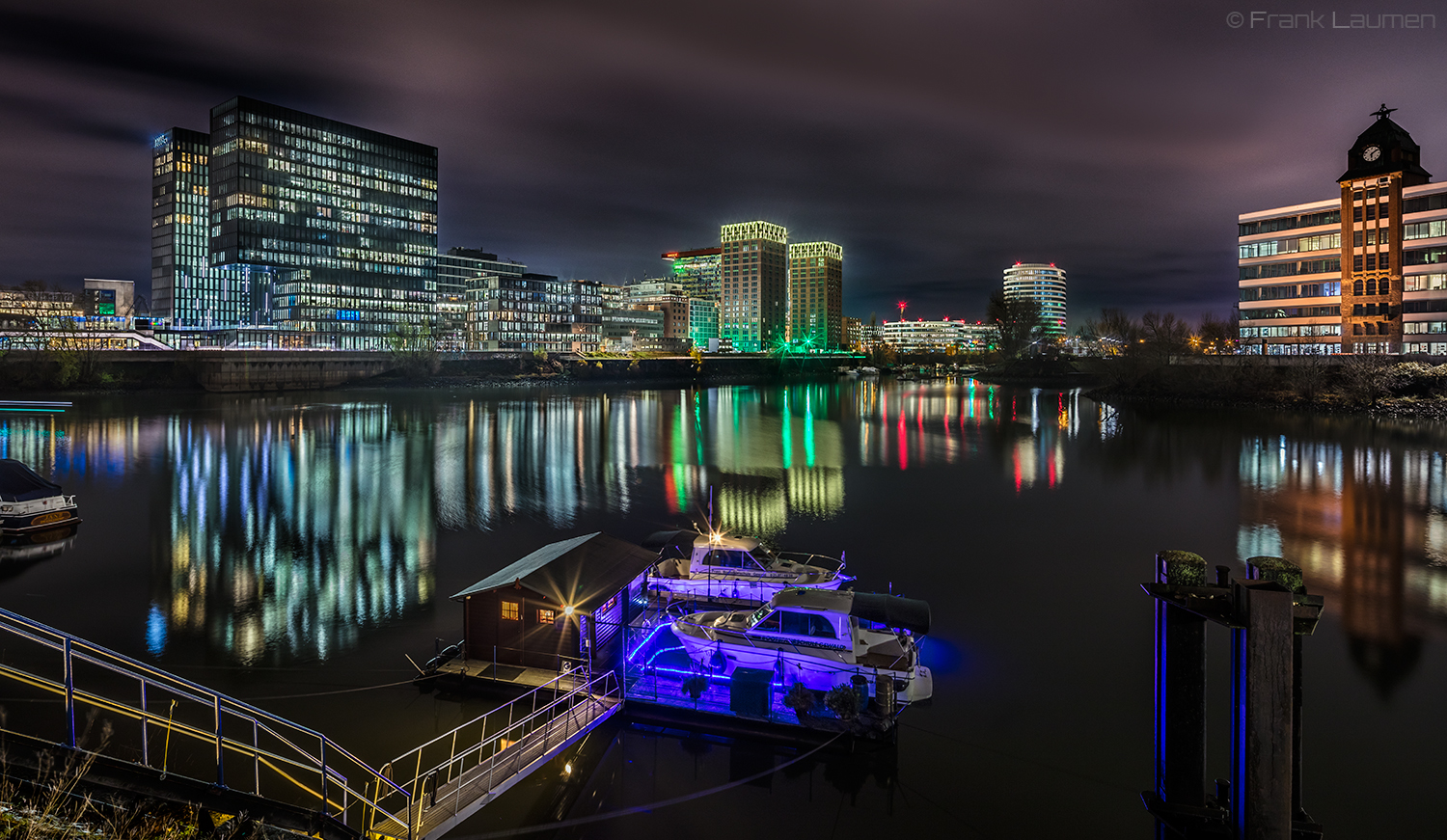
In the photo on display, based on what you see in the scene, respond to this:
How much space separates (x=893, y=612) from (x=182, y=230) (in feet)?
730

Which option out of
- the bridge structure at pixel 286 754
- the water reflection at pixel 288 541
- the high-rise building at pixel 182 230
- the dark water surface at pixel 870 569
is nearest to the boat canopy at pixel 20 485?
the dark water surface at pixel 870 569

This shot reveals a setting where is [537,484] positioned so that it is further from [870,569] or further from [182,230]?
[182,230]

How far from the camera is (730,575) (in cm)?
1931

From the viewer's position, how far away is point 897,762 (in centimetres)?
1291

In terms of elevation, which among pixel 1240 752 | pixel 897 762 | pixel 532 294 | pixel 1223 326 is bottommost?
pixel 897 762

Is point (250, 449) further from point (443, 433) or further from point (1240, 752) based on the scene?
point (1240, 752)

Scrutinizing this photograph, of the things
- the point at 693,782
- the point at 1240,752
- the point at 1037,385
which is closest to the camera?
the point at 1240,752

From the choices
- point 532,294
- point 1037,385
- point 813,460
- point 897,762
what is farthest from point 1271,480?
point 532,294

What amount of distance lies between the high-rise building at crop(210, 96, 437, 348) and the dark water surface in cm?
10648

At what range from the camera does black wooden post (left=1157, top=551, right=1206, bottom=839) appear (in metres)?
9.50

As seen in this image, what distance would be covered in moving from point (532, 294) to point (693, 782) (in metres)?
190

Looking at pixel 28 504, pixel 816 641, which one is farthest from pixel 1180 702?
pixel 28 504

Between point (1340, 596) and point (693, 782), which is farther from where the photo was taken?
point (1340, 596)

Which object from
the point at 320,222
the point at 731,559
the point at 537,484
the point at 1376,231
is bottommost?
the point at 537,484
